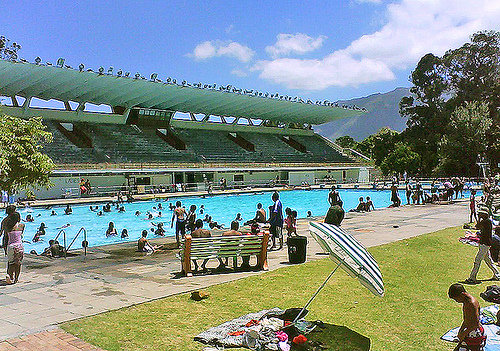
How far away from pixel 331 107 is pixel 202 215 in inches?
1511

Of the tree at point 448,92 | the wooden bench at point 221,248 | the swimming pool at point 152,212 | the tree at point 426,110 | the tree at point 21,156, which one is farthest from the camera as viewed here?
the tree at point 426,110

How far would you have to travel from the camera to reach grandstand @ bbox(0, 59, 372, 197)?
38.6 m

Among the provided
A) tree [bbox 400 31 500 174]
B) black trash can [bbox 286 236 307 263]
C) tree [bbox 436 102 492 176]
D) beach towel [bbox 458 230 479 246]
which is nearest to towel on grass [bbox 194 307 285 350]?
black trash can [bbox 286 236 307 263]

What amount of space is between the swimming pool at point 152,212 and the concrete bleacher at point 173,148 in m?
10.5

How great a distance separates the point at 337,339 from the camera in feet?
18.0

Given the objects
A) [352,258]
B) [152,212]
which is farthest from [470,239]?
[152,212]

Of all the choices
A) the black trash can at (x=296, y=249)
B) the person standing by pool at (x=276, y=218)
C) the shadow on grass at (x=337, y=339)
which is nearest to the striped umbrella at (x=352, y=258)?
the shadow on grass at (x=337, y=339)

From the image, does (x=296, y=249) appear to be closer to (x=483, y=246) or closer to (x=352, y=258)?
(x=483, y=246)

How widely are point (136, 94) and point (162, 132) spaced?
8.14 meters

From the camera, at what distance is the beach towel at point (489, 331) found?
5.11 metres

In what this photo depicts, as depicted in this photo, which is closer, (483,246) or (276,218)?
(483,246)

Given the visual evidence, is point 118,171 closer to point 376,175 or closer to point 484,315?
point 484,315

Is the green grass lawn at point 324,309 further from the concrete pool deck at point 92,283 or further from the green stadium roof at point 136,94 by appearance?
the green stadium roof at point 136,94

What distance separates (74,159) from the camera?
3916 centimetres
